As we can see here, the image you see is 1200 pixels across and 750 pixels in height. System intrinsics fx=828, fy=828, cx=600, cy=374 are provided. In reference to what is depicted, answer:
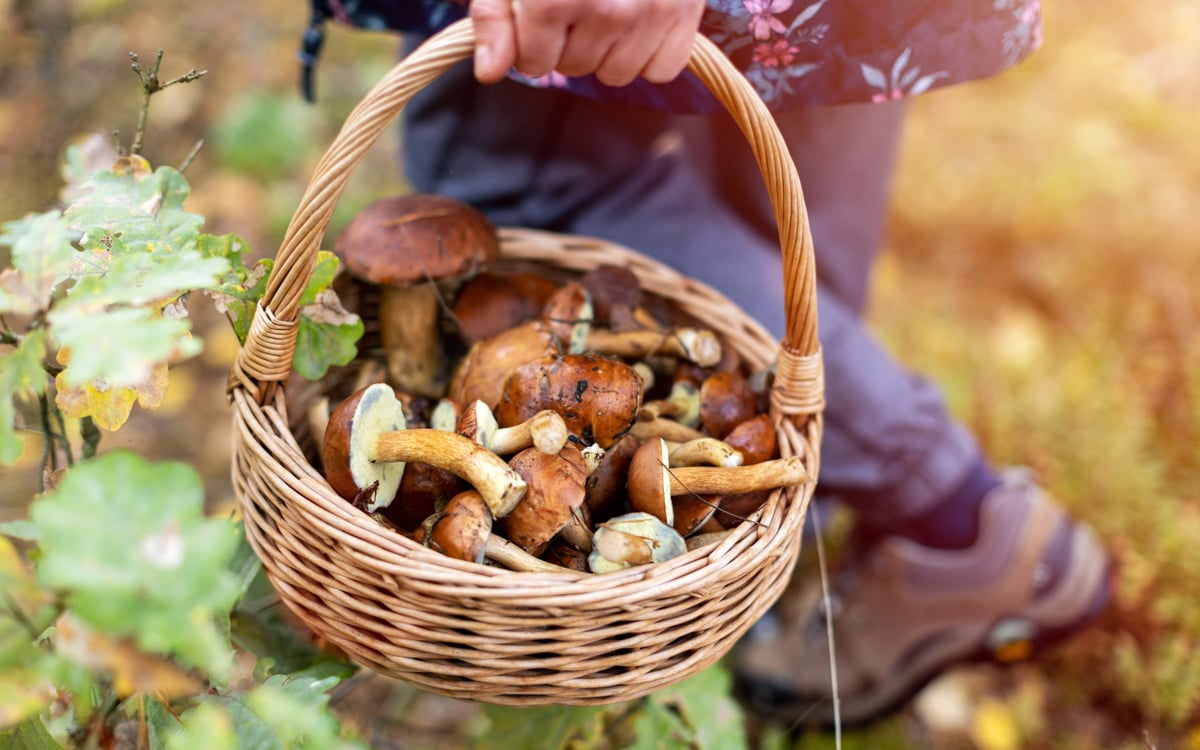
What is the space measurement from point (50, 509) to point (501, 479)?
495mm

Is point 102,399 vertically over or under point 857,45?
under

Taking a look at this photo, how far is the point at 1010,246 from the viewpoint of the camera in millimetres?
2953

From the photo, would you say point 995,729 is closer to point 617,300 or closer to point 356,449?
point 617,300

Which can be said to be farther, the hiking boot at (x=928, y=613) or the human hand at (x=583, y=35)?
the hiking boot at (x=928, y=613)

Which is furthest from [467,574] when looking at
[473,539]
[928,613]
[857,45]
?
[928,613]

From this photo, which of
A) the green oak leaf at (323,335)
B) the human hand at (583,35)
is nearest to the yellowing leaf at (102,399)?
the green oak leaf at (323,335)

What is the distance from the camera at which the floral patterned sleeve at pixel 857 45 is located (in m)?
1.22

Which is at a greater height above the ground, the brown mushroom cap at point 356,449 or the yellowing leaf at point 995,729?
the brown mushroom cap at point 356,449

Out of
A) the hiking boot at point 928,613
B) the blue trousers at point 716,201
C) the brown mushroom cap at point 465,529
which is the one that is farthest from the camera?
the hiking boot at point 928,613

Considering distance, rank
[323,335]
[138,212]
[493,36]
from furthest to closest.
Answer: [323,335]
[138,212]
[493,36]

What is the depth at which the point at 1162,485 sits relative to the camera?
2195 mm

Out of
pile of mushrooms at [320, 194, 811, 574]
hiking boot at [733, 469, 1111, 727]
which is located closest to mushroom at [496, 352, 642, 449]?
pile of mushrooms at [320, 194, 811, 574]

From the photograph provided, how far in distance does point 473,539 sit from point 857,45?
36.2 inches

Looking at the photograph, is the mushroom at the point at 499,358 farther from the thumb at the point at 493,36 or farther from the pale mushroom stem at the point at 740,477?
the thumb at the point at 493,36
